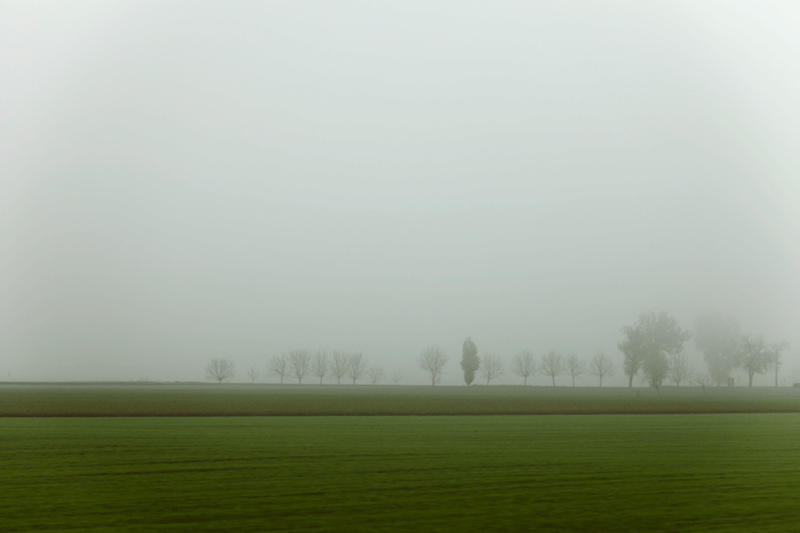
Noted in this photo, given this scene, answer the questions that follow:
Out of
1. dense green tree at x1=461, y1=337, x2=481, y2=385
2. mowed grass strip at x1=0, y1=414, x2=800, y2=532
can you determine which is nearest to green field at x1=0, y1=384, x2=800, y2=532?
mowed grass strip at x1=0, y1=414, x2=800, y2=532

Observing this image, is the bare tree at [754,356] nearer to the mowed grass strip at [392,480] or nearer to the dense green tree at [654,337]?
the dense green tree at [654,337]

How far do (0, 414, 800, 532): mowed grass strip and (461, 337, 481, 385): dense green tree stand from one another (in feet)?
323

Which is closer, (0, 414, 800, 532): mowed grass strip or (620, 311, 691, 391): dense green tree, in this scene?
(0, 414, 800, 532): mowed grass strip

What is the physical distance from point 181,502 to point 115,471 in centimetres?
500

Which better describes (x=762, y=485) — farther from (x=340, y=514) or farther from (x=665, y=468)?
(x=340, y=514)

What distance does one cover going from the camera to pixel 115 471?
18.1 meters

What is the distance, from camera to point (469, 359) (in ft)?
427

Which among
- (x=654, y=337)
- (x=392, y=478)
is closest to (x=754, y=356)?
(x=654, y=337)

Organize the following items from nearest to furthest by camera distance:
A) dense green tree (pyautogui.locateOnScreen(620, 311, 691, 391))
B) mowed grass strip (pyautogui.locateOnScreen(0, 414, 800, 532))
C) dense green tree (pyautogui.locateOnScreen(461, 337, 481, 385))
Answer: mowed grass strip (pyautogui.locateOnScreen(0, 414, 800, 532)) < dense green tree (pyautogui.locateOnScreen(620, 311, 691, 391)) < dense green tree (pyautogui.locateOnScreen(461, 337, 481, 385))

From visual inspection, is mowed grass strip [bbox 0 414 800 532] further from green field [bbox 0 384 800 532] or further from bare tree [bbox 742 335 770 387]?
bare tree [bbox 742 335 770 387]

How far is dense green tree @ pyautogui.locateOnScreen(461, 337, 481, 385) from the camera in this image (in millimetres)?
129875

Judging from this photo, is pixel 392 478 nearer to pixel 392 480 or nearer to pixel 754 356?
pixel 392 480

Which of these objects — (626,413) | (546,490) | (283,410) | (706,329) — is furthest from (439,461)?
(706,329)

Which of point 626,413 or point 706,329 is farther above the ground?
point 706,329
